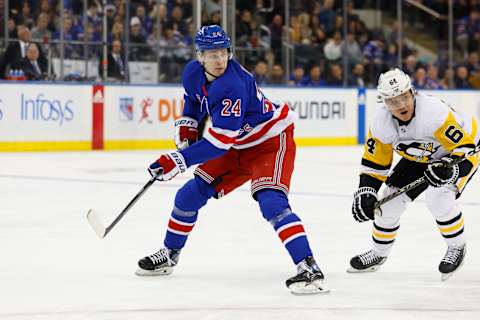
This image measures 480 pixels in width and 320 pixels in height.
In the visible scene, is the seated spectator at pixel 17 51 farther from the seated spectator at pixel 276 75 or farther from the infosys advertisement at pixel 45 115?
the seated spectator at pixel 276 75

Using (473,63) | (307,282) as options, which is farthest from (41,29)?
(307,282)

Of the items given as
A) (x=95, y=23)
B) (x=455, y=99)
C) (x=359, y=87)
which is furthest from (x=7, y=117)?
(x=455, y=99)

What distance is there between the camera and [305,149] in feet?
48.2

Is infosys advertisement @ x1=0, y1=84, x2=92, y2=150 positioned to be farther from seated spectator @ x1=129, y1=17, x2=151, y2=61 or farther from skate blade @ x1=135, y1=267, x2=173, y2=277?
skate blade @ x1=135, y1=267, x2=173, y2=277

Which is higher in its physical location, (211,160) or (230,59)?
(230,59)

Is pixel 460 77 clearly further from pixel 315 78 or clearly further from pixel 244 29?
pixel 244 29

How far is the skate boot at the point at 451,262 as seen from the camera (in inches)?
179

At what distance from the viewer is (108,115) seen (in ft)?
45.1

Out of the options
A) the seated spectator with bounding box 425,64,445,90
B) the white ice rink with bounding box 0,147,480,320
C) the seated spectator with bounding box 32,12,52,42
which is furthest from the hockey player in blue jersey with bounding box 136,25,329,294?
the seated spectator with bounding box 425,64,445,90

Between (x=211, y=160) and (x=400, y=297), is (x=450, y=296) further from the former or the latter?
(x=211, y=160)

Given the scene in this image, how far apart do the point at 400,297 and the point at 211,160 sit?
41.9 inches

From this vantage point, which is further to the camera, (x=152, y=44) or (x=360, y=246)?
(x=152, y=44)

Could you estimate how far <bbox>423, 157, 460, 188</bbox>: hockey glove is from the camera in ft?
14.4

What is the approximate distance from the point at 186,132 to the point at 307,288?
3.15ft
